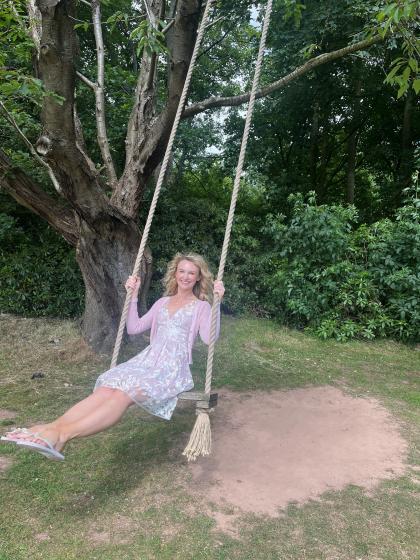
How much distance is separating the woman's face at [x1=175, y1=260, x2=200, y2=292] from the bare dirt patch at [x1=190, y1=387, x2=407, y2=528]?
1.09 m

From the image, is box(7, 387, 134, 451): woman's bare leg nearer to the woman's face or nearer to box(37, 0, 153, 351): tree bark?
the woman's face

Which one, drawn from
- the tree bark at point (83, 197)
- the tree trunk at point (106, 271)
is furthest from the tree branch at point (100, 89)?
the tree trunk at point (106, 271)

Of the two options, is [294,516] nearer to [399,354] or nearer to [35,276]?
[399,354]

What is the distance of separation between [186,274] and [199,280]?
0.13m

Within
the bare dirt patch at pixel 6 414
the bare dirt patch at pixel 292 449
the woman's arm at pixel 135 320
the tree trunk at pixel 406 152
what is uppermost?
the tree trunk at pixel 406 152

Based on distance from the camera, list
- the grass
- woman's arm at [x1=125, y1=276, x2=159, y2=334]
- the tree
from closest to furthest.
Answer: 1. the grass
2. woman's arm at [x1=125, y1=276, x2=159, y2=334]
3. the tree

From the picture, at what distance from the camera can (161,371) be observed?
2783mm

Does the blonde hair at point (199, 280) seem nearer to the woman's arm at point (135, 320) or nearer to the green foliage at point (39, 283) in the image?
the woman's arm at point (135, 320)

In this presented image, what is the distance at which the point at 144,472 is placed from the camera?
9.31 feet

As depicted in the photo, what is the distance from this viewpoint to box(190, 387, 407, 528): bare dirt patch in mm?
2701

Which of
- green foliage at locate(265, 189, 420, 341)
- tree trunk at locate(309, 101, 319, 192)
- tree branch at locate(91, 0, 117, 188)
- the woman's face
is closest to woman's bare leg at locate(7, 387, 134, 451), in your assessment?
the woman's face

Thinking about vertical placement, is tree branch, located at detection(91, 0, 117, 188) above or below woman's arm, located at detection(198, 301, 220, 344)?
above

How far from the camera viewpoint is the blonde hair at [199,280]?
3131 mm

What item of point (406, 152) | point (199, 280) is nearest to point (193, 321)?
point (199, 280)
